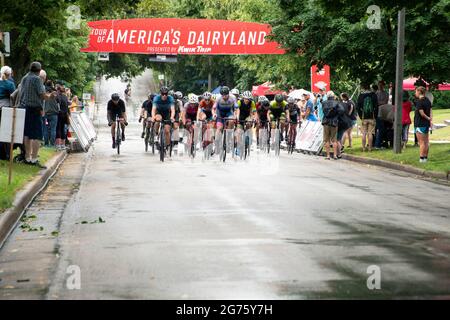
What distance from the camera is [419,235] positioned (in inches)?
505

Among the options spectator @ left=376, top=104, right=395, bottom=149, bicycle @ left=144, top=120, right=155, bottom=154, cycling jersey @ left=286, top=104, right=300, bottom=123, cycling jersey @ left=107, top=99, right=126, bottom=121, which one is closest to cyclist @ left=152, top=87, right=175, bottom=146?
bicycle @ left=144, top=120, right=155, bottom=154

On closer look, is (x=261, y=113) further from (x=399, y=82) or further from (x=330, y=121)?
(x=399, y=82)

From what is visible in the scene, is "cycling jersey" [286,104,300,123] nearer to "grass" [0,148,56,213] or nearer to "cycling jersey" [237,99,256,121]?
"cycling jersey" [237,99,256,121]

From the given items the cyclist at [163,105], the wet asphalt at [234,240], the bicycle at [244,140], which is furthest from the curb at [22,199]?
the bicycle at [244,140]

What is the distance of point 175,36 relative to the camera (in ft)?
189

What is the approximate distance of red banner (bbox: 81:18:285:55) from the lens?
5712cm

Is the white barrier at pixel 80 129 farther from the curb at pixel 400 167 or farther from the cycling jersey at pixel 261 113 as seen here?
the curb at pixel 400 167

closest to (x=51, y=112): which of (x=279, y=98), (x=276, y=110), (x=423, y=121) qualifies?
(x=276, y=110)

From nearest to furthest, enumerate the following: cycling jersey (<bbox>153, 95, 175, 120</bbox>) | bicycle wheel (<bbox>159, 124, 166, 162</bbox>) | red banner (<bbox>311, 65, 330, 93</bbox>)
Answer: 1. bicycle wheel (<bbox>159, 124, 166, 162</bbox>)
2. cycling jersey (<bbox>153, 95, 175, 120</bbox>)
3. red banner (<bbox>311, 65, 330, 93</bbox>)

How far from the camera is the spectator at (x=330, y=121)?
3178cm

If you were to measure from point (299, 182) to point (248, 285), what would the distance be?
1171 cm

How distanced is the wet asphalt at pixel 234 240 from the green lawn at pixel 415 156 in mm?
3791

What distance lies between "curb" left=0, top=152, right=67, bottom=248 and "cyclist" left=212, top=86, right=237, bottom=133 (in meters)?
5.44

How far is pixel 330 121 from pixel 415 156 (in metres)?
3.82
